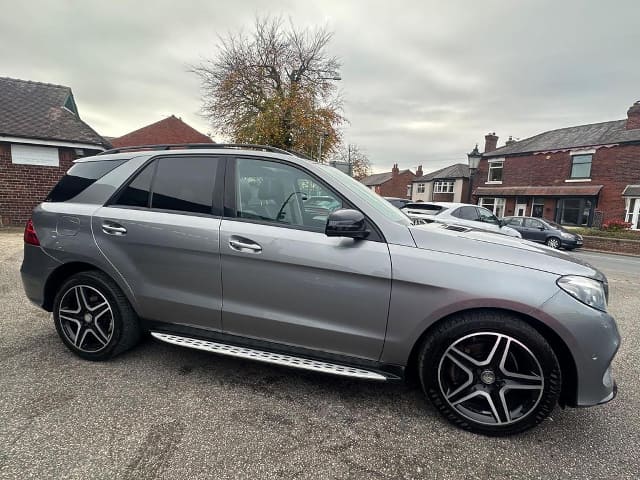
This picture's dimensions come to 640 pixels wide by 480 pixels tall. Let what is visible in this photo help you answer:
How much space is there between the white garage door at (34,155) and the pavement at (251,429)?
10679 mm

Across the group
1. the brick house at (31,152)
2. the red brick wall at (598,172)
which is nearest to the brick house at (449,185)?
the red brick wall at (598,172)

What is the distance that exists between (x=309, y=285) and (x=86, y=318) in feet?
6.44

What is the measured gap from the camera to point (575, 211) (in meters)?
22.1

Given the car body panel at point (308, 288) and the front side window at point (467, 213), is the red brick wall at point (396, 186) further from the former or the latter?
the car body panel at point (308, 288)

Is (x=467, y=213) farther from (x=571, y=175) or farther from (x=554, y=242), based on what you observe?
(x=571, y=175)

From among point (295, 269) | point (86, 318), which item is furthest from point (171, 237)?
point (86, 318)

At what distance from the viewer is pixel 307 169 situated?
244cm

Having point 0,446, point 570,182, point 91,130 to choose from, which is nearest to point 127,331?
point 0,446

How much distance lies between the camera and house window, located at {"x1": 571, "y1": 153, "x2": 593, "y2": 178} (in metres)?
21.8

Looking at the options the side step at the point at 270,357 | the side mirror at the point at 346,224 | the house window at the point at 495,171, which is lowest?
the side step at the point at 270,357

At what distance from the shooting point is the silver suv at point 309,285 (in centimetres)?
199

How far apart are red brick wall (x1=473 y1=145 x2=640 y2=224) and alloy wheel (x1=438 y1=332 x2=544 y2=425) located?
24899mm

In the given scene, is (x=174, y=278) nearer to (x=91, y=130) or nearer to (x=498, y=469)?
(x=498, y=469)

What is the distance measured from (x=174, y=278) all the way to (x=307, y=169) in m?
1.29
